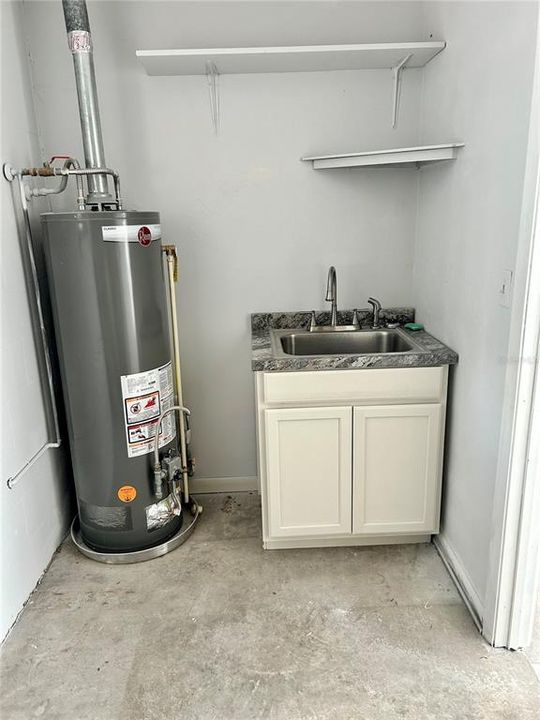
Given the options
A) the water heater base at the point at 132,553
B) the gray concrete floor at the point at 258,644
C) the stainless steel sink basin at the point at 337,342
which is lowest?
the gray concrete floor at the point at 258,644

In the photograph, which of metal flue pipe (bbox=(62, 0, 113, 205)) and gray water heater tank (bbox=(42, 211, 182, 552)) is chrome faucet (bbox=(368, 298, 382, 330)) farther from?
metal flue pipe (bbox=(62, 0, 113, 205))

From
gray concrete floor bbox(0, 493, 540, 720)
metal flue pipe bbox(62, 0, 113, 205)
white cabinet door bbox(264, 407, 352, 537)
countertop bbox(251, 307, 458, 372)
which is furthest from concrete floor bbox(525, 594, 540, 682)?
metal flue pipe bbox(62, 0, 113, 205)

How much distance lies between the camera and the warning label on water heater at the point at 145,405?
2062mm

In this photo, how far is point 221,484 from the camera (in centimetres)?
271

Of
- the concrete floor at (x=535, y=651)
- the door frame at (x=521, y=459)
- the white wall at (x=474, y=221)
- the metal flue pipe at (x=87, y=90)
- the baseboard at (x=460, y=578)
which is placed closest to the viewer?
the door frame at (x=521, y=459)

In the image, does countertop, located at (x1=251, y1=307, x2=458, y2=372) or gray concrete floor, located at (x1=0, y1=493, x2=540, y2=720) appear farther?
countertop, located at (x1=251, y1=307, x2=458, y2=372)

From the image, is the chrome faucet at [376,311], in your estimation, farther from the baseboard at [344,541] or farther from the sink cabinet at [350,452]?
the baseboard at [344,541]

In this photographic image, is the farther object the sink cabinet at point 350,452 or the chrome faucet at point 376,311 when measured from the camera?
the chrome faucet at point 376,311

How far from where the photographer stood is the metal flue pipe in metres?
1.94

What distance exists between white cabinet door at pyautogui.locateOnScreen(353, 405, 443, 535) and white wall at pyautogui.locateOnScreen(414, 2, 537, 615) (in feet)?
0.24

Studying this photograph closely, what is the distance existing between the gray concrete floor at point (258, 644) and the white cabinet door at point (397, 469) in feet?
0.54

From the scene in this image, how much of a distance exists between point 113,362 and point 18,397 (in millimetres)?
365

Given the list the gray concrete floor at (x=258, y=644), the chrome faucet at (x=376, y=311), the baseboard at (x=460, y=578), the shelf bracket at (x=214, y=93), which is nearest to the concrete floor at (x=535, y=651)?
the gray concrete floor at (x=258, y=644)

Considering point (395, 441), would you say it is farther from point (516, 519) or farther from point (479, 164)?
point (479, 164)
